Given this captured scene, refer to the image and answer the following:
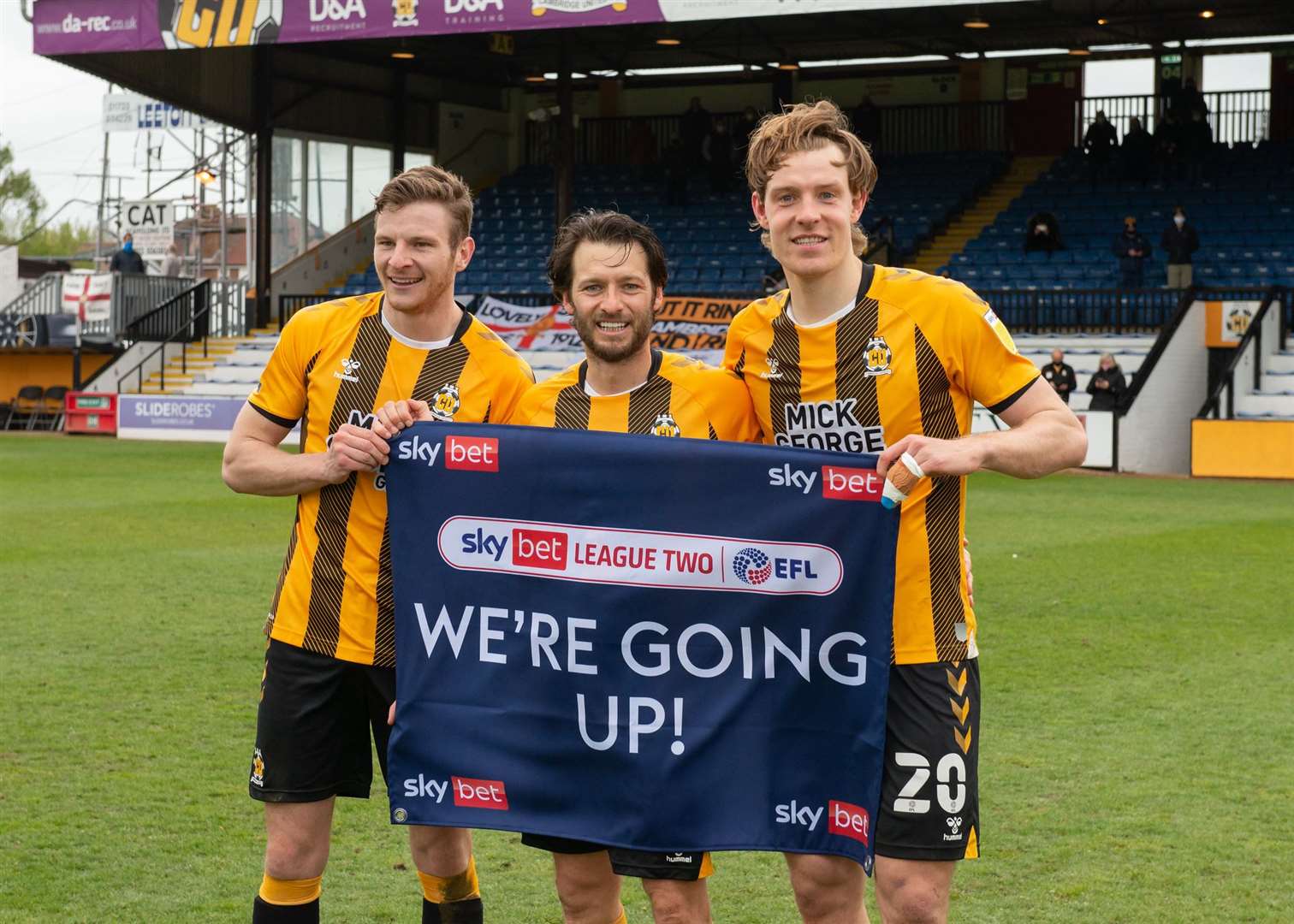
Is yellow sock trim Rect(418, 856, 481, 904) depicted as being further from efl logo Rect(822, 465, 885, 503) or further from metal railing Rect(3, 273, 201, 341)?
metal railing Rect(3, 273, 201, 341)

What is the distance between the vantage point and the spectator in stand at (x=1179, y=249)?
25.1 m

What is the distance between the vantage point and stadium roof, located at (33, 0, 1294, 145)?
23953 millimetres

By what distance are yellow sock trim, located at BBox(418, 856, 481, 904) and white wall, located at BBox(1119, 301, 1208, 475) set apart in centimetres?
1802

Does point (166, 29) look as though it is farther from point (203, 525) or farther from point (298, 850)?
point (298, 850)

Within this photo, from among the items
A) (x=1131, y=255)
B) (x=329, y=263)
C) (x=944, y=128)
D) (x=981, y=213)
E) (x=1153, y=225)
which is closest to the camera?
(x=1131, y=255)

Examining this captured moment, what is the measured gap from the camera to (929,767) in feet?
11.3

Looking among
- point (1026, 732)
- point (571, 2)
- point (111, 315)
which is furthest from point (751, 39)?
point (1026, 732)

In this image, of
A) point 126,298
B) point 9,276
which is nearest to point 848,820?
point 126,298

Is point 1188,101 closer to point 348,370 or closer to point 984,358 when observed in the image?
point 984,358

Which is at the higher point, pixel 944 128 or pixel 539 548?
pixel 944 128

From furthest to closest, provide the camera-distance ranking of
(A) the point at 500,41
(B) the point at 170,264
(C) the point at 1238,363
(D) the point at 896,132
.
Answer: (B) the point at 170,264
(D) the point at 896,132
(A) the point at 500,41
(C) the point at 1238,363

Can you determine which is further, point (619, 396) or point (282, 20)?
point (282, 20)

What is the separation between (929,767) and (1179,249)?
23.2 meters

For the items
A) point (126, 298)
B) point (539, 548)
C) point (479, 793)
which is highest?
point (126, 298)
